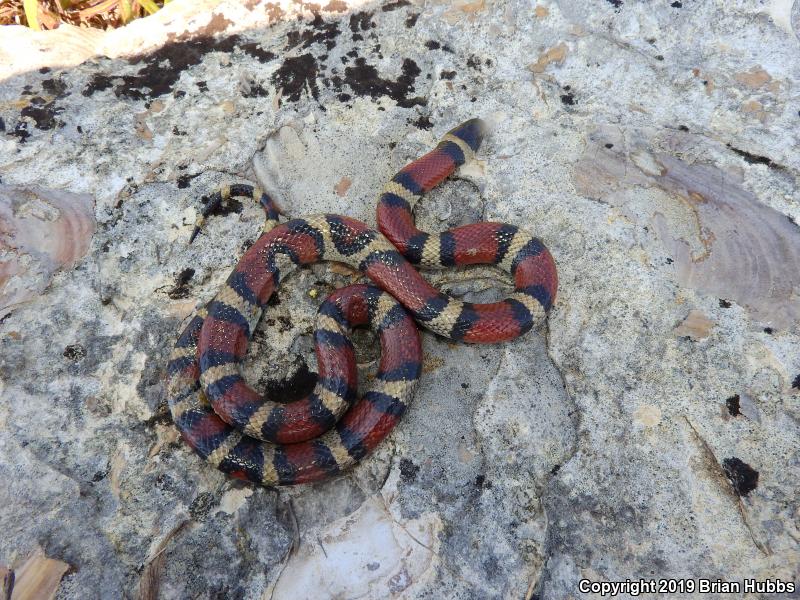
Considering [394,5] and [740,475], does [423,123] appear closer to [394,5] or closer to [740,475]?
[394,5]

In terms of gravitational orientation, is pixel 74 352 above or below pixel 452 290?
below

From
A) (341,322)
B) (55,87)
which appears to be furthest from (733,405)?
(55,87)

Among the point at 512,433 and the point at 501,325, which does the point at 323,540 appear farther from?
the point at 501,325

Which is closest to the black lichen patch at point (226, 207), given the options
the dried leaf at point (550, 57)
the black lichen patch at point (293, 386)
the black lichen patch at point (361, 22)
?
the black lichen patch at point (293, 386)

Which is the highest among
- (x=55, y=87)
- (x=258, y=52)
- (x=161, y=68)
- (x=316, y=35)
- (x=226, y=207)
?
(x=316, y=35)

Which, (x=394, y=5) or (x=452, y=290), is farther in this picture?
(x=394, y=5)

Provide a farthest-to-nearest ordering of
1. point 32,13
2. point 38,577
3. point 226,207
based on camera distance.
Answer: point 32,13
point 226,207
point 38,577

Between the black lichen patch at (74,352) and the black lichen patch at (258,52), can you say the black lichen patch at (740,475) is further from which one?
the black lichen patch at (258,52)

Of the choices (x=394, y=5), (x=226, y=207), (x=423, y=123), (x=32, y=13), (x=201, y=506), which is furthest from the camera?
(x=32, y=13)
